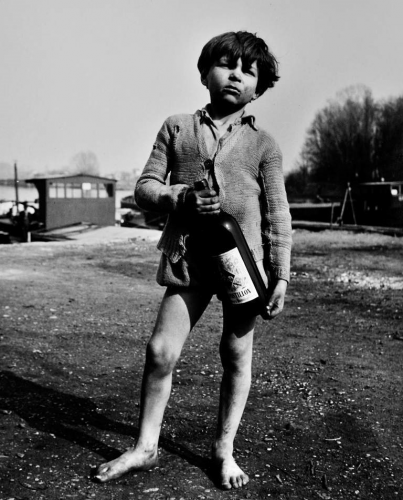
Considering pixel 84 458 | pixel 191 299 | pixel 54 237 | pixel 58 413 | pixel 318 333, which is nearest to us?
pixel 191 299

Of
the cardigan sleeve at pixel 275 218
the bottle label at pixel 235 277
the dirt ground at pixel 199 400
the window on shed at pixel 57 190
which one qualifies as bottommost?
the dirt ground at pixel 199 400

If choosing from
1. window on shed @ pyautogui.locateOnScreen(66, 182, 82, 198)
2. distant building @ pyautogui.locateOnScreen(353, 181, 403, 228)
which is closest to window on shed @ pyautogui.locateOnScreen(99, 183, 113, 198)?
window on shed @ pyautogui.locateOnScreen(66, 182, 82, 198)

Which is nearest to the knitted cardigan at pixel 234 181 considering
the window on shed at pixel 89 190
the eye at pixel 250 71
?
the eye at pixel 250 71

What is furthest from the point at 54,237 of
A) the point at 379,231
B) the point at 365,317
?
the point at 365,317

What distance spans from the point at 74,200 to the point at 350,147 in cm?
4600

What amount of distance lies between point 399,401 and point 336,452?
3.18 feet

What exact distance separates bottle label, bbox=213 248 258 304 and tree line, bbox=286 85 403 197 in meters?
61.6

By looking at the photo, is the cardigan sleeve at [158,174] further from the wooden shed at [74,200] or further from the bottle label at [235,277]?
the wooden shed at [74,200]

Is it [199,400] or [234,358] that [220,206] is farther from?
[199,400]

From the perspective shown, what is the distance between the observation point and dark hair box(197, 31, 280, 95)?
2447 millimetres

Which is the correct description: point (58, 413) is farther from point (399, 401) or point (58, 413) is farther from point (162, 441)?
point (399, 401)

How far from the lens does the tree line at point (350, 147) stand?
64.8 m

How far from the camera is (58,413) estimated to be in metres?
3.32

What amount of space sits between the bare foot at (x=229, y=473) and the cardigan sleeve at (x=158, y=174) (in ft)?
3.55
